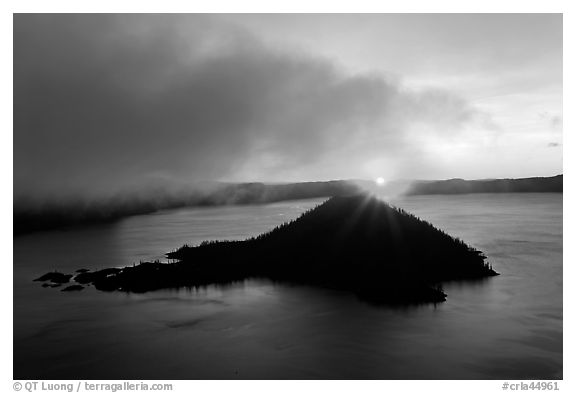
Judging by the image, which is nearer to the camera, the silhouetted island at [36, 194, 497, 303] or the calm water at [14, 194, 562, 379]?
the calm water at [14, 194, 562, 379]

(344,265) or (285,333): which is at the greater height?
(344,265)

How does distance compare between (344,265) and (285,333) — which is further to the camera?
(344,265)

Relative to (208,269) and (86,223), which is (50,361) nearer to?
(208,269)
